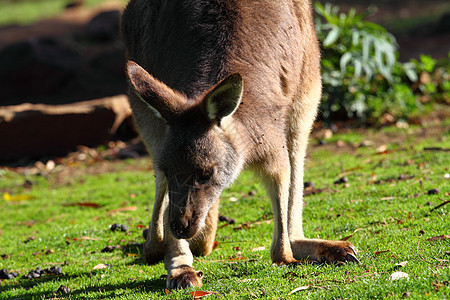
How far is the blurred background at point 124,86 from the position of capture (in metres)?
8.52

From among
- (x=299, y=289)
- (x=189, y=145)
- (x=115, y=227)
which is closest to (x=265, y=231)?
(x=115, y=227)

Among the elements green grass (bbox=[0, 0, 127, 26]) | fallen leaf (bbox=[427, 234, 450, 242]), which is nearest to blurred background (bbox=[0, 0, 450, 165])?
fallen leaf (bbox=[427, 234, 450, 242])

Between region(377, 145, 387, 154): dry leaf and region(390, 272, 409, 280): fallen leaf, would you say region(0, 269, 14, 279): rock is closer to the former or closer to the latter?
region(390, 272, 409, 280): fallen leaf

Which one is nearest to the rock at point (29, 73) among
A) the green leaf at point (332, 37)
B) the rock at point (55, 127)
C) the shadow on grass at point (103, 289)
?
the rock at point (55, 127)

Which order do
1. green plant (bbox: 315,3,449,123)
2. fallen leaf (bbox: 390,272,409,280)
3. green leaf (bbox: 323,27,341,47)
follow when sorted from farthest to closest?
1. green plant (bbox: 315,3,449,123)
2. green leaf (bbox: 323,27,341,47)
3. fallen leaf (bbox: 390,272,409,280)

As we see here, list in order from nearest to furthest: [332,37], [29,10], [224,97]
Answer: [224,97], [332,37], [29,10]

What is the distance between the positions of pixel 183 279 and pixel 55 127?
6.65m

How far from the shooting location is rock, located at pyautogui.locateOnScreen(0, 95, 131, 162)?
938 cm

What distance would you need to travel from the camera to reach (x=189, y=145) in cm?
315

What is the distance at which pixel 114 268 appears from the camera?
427 centimetres

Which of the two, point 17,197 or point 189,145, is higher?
point 189,145

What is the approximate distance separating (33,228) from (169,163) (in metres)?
3.20

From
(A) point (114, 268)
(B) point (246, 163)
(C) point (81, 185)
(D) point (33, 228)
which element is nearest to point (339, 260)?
(B) point (246, 163)

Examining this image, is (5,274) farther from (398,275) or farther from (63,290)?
(398,275)
